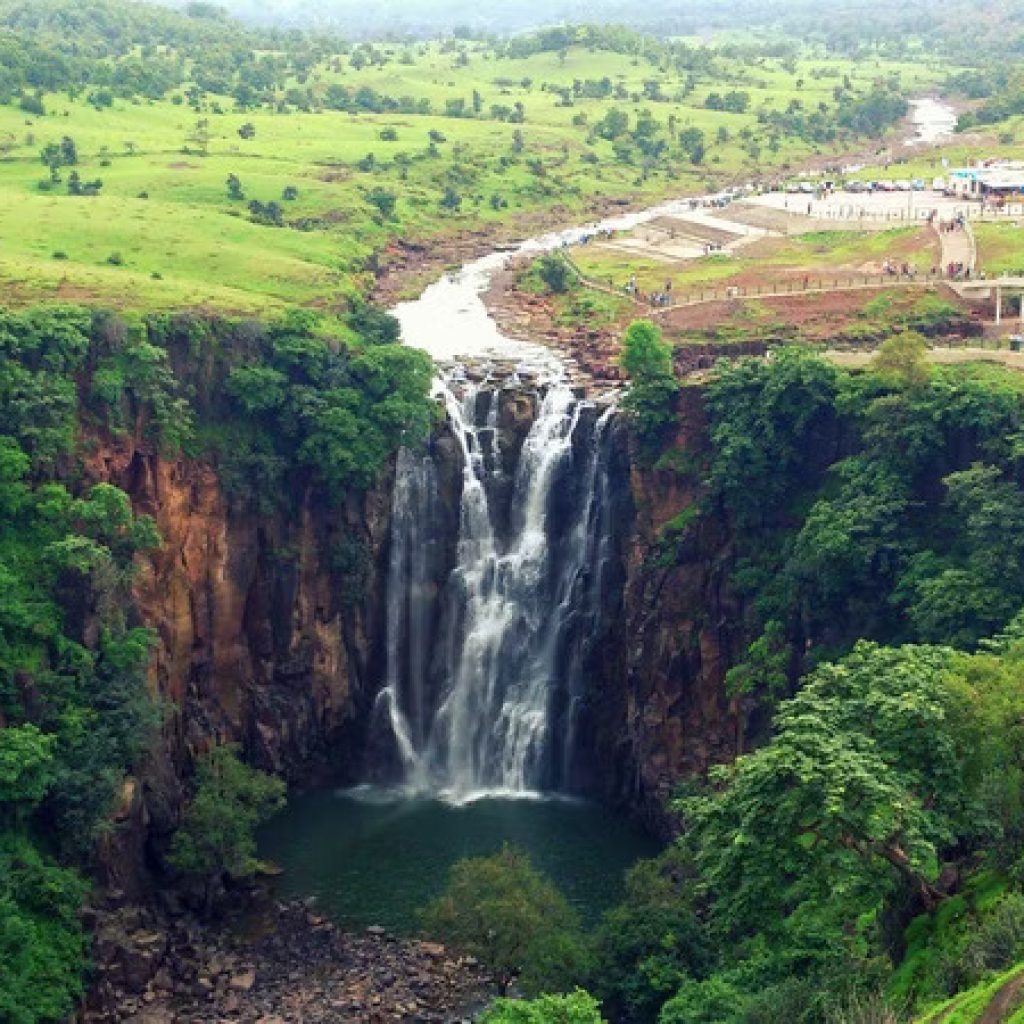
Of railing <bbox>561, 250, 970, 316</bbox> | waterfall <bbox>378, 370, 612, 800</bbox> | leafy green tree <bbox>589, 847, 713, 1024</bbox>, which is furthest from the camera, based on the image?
railing <bbox>561, 250, 970, 316</bbox>

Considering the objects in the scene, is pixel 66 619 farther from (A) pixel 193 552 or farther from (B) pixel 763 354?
(B) pixel 763 354

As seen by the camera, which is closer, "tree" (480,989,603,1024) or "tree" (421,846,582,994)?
"tree" (480,989,603,1024)

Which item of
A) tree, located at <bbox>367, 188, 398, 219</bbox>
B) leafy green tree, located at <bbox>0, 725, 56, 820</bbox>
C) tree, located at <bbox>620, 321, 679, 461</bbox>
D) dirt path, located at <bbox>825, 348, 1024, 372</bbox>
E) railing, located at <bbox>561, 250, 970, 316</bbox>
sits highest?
tree, located at <bbox>367, 188, 398, 219</bbox>

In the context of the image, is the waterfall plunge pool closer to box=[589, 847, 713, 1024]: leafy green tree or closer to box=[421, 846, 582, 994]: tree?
box=[421, 846, 582, 994]: tree

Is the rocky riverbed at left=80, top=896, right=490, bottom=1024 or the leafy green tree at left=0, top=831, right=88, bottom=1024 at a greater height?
the leafy green tree at left=0, top=831, right=88, bottom=1024

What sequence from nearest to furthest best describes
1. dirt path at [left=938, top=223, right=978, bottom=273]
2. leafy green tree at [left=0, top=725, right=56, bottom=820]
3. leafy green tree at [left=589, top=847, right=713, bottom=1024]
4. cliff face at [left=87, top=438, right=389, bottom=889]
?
Result: leafy green tree at [left=589, top=847, right=713, bottom=1024] → leafy green tree at [left=0, top=725, right=56, bottom=820] → cliff face at [left=87, top=438, right=389, bottom=889] → dirt path at [left=938, top=223, right=978, bottom=273]

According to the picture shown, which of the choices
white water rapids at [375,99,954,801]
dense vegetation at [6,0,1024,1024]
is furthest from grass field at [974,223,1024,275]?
white water rapids at [375,99,954,801]

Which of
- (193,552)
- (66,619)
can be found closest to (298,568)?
(193,552)
